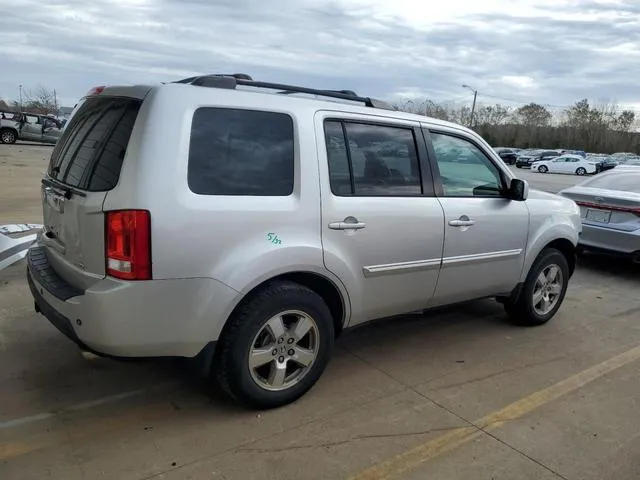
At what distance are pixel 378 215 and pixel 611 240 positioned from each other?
16.3ft

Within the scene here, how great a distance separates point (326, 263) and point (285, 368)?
26.8 inches

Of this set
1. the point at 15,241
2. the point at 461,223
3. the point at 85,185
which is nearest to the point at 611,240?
the point at 461,223

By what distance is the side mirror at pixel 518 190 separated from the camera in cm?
454

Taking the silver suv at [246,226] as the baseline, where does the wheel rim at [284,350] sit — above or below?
below

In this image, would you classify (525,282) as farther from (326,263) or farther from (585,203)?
(585,203)

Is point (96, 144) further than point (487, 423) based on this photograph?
No

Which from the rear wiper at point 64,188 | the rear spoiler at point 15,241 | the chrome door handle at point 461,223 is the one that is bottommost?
the rear spoiler at point 15,241

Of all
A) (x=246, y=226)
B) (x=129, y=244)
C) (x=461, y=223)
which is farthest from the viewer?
(x=461, y=223)

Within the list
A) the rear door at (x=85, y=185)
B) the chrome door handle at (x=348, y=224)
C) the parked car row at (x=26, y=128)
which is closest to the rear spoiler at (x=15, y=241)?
the rear door at (x=85, y=185)

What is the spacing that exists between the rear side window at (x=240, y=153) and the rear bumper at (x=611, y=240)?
557cm

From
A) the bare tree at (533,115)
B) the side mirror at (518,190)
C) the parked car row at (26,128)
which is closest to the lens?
the side mirror at (518,190)

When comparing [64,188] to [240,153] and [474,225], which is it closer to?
[240,153]

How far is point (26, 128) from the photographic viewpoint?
30.2 m

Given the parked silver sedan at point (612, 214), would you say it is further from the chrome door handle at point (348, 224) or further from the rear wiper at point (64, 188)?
the rear wiper at point (64, 188)
